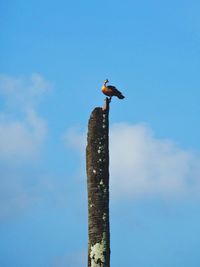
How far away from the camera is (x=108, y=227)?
13.1 m

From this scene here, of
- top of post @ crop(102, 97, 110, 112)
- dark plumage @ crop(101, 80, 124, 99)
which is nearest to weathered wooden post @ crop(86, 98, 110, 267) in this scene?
top of post @ crop(102, 97, 110, 112)

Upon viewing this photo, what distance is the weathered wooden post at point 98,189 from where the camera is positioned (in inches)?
512

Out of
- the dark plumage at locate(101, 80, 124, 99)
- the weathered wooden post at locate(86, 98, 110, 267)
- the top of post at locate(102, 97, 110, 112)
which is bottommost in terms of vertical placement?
the weathered wooden post at locate(86, 98, 110, 267)

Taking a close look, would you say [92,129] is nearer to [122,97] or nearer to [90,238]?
[122,97]

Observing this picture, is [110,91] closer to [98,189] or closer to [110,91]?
[110,91]

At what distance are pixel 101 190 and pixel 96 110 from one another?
240 cm

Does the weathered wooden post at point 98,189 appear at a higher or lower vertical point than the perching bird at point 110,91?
lower

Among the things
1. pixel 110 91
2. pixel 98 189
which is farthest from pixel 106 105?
pixel 98 189

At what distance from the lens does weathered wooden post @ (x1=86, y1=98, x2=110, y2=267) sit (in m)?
13.0

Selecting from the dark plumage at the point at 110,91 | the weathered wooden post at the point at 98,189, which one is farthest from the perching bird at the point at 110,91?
the weathered wooden post at the point at 98,189

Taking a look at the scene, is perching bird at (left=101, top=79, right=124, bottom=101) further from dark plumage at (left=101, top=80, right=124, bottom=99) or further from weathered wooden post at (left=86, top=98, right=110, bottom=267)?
weathered wooden post at (left=86, top=98, right=110, bottom=267)

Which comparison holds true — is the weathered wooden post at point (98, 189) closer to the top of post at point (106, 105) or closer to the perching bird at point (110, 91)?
the top of post at point (106, 105)

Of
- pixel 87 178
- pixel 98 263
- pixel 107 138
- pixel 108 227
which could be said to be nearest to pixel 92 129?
pixel 107 138

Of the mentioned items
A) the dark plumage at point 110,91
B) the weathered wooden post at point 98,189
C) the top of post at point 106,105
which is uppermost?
the dark plumage at point 110,91
